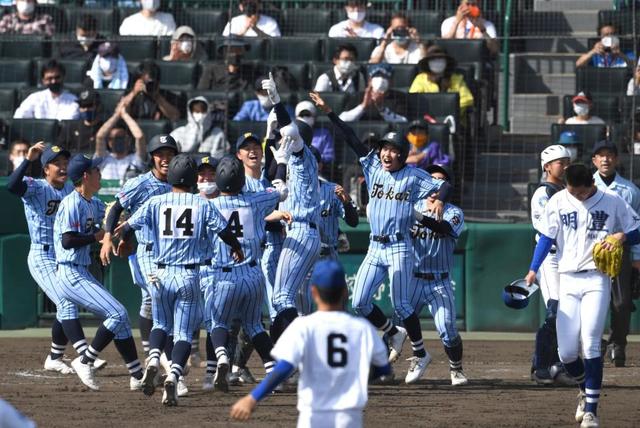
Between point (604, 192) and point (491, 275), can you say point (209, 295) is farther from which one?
point (491, 275)

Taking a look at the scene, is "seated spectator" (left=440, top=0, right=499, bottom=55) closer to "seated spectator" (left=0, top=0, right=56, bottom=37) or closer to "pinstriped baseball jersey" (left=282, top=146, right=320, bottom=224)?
"seated spectator" (left=0, top=0, right=56, bottom=37)

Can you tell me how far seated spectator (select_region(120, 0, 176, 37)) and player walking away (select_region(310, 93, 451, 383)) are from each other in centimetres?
744

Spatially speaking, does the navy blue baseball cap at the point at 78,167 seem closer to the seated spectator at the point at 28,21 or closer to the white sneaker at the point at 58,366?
the white sneaker at the point at 58,366

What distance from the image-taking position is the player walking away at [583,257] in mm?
8812

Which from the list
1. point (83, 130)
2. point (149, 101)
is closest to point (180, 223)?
point (83, 130)

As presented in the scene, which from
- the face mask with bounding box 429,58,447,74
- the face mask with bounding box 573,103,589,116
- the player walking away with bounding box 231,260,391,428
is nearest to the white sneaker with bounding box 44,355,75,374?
the player walking away with bounding box 231,260,391,428

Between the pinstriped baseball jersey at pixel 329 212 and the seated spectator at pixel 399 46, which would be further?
the seated spectator at pixel 399 46

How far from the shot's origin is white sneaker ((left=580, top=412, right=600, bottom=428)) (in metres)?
8.62

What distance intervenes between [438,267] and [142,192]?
100 inches

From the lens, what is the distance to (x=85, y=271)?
10.8 meters

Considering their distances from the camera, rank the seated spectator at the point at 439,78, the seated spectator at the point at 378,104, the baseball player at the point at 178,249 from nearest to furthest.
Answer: the baseball player at the point at 178,249, the seated spectator at the point at 378,104, the seated spectator at the point at 439,78

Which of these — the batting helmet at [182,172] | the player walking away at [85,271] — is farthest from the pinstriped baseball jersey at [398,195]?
the player walking away at [85,271]

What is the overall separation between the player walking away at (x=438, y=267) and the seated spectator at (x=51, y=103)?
6176 millimetres

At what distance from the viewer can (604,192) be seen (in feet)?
29.6
